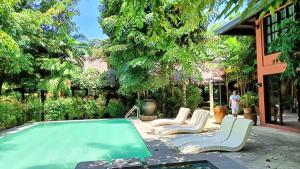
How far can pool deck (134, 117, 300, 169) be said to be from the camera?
6938 mm

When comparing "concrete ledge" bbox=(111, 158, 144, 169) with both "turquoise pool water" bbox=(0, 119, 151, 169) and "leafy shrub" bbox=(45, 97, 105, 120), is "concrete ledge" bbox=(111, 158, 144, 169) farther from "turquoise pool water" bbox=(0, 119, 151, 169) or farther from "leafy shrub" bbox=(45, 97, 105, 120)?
"leafy shrub" bbox=(45, 97, 105, 120)

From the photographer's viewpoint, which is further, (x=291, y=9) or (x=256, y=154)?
(x=291, y=9)

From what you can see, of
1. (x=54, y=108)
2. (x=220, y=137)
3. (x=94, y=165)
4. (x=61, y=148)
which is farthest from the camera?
(x=54, y=108)

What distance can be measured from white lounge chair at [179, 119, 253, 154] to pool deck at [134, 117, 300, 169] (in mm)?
189

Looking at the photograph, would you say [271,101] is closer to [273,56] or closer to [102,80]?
[273,56]

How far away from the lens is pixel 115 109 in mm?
24734

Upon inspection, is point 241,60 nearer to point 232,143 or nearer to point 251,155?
point 232,143

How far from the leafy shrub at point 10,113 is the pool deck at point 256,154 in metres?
8.61

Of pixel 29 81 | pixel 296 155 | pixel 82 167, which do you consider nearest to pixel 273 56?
pixel 296 155

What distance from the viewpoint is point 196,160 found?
21.6ft

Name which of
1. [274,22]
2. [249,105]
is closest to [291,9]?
[274,22]

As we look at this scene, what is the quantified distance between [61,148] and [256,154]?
7.30 metres

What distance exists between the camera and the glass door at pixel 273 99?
14500mm

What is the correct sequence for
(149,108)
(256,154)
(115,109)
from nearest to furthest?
(256,154) < (149,108) < (115,109)
